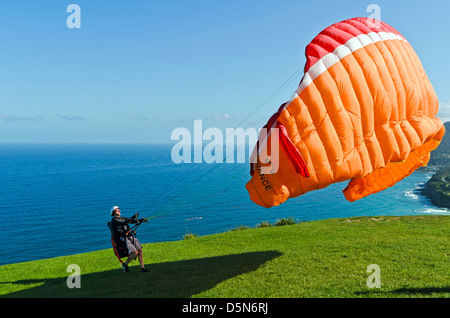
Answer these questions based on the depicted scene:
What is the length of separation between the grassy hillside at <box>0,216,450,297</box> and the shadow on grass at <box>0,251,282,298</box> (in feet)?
0.08

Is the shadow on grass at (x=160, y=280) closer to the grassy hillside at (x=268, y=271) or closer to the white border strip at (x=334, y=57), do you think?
the grassy hillside at (x=268, y=271)

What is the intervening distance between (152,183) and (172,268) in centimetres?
7755

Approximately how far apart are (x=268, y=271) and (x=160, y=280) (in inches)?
117

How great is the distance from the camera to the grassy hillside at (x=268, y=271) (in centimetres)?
715

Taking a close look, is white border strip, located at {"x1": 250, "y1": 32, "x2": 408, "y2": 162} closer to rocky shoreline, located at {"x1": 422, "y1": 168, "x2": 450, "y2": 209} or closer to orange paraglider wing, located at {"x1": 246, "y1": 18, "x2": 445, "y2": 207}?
orange paraglider wing, located at {"x1": 246, "y1": 18, "x2": 445, "y2": 207}

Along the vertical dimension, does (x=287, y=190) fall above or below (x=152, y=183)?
below

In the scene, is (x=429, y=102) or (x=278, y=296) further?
(x=429, y=102)

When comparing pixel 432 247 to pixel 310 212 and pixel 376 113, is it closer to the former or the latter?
pixel 376 113

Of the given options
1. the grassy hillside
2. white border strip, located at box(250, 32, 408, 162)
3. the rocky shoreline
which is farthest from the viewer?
the rocky shoreline

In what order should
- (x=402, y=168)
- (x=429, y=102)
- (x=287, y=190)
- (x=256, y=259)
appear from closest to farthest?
(x=287, y=190) < (x=429, y=102) < (x=402, y=168) < (x=256, y=259)

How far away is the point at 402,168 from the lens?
9500mm

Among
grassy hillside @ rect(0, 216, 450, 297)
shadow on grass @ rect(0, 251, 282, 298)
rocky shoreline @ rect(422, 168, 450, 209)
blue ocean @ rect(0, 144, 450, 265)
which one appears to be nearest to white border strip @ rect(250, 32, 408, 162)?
grassy hillside @ rect(0, 216, 450, 297)

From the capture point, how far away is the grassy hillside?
7.15 metres
